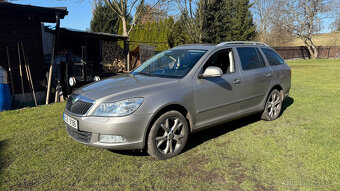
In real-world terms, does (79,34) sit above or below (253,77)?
above

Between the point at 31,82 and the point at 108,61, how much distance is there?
9.29 m

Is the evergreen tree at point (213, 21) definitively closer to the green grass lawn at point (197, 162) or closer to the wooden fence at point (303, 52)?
the wooden fence at point (303, 52)

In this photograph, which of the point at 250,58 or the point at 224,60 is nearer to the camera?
the point at 224,60

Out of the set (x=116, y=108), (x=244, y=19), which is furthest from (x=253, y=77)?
(x=244, y=19)

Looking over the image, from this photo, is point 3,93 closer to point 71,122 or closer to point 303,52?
point 71,122

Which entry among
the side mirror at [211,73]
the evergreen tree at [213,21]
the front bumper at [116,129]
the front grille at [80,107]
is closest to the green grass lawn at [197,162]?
the front bumper at [116,129]

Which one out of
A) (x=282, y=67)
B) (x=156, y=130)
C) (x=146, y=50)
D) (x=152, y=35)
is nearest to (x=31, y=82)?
(x=156, y=130)

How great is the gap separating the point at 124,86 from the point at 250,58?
8.86ft

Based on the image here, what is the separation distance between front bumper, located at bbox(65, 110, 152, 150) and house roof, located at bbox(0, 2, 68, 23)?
5.82 metres

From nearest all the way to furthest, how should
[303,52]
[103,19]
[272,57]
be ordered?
[272,57] → [103,19] → [303,52]

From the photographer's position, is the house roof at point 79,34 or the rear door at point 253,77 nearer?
the rear door at point 253,77

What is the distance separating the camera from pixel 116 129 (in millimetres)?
3111

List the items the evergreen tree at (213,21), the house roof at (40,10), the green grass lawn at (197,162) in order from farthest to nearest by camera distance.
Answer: the evergreen tree at (213,21)
the house roof at (40,10)
the green grass lawn at (197,162)

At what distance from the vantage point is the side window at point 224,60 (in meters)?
4.34
